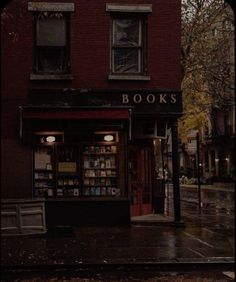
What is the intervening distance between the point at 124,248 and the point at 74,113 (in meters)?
4.88

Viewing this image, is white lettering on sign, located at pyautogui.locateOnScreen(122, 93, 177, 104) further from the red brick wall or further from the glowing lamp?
the glowing lamp

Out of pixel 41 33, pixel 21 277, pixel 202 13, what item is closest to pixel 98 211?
pixel 41 33

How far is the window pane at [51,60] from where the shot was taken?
1669 centimetres

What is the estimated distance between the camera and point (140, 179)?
18.3 metres

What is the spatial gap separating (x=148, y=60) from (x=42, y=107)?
3.39 metres

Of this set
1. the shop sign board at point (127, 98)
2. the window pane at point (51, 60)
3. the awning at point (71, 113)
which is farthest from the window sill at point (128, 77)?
the window pane at point (51, 60)

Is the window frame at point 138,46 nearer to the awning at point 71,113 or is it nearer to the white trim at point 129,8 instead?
the white trim at point 129,8

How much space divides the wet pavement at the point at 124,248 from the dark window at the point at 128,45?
15.0 ft

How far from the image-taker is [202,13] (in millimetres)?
24156

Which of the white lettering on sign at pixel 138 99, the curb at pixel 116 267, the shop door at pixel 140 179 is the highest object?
the white lettering on sign at pixel 138 99

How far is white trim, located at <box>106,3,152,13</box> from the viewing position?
16.7 meters

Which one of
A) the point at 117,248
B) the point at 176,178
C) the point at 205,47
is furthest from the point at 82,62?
the point at 205,47

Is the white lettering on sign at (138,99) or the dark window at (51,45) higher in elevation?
the dark window at (51,45)

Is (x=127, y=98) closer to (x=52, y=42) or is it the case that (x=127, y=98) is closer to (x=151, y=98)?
(x=151, y=98)
